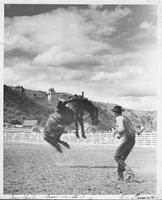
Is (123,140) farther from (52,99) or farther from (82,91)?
(52,99)

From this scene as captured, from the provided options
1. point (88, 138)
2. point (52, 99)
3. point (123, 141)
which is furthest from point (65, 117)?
point (123, 141)

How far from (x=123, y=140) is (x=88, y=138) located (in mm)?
388

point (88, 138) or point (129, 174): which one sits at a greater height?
point (88, 138)

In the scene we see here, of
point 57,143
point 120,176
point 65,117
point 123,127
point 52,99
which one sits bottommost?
point 120,176

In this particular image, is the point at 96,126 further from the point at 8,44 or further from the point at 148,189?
the point at 8,44

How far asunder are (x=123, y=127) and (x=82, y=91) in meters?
0.60

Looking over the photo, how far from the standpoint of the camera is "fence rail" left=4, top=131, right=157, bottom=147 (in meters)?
4.38

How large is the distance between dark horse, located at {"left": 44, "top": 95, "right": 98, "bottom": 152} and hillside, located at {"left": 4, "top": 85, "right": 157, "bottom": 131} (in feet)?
0.21

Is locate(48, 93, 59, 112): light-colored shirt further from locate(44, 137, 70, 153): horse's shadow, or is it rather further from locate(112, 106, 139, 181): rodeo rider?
locate(112, 106, 139, 181): rodeo rider

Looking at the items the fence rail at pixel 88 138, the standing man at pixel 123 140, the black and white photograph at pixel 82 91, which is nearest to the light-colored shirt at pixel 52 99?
the black and white photograph at pixel 82 91

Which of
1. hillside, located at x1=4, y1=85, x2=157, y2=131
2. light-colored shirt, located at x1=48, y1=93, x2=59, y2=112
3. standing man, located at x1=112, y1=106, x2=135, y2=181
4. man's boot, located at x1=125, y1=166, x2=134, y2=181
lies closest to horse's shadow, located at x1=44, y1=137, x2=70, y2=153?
→ hillside, located at x1=4, y1=85, x2=157, y2=131

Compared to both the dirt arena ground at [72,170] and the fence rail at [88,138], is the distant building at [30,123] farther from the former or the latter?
the dirt arena ground at [72,170]

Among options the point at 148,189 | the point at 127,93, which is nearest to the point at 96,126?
the point at 127,93

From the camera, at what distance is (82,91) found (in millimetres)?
4391
